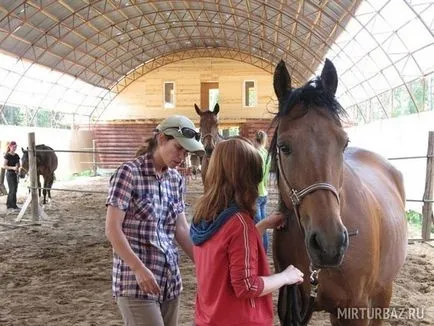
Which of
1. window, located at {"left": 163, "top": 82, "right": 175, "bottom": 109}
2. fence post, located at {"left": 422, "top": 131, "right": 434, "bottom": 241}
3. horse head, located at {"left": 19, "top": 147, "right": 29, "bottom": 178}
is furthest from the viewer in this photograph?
window, located at {"left": 163, "top": 82, "right": 175, "bottom": 109}

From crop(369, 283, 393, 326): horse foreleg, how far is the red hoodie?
1.14m

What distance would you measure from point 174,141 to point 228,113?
24067 mm

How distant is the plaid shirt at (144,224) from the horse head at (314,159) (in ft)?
1.96

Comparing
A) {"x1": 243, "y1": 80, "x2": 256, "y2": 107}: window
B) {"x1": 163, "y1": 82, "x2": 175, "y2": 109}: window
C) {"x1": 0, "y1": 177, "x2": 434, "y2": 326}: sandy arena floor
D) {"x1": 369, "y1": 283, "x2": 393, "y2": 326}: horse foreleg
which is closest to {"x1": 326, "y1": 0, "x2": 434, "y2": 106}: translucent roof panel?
{"x1": 0, "y1": 177, "x2": 434, "y2": 326}: sandy arena floor

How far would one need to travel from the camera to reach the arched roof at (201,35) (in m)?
13.7

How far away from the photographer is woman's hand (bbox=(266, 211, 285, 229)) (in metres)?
2.12

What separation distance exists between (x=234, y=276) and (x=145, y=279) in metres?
0.51

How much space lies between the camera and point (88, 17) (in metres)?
18.5

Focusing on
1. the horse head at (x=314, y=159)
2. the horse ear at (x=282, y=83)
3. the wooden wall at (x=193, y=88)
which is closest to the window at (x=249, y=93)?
the wooden wall at (x=193, y=88)

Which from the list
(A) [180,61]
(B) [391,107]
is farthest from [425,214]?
(A) [180,61]

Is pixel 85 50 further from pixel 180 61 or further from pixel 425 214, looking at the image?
pixel 425 214

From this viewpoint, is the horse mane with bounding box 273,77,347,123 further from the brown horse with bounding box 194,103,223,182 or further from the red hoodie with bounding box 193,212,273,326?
→ the brown horse with bounding box 194,103,223,182

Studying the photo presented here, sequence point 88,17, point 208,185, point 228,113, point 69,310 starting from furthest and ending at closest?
point 228,113 < point 88,17 < point 69,310 < point 208,185

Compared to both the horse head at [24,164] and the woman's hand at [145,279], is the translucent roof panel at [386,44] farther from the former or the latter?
the woman's hand at [145,279]
